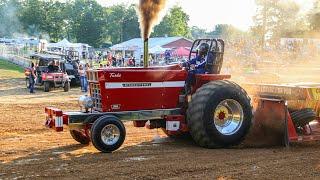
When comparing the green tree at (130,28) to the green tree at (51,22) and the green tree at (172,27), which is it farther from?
the green tree at (51,22)

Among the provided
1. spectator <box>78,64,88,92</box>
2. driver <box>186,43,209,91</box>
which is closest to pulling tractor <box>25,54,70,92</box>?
spectator <box>78,64,88,92</box>

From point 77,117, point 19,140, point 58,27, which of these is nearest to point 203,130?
point 77,117

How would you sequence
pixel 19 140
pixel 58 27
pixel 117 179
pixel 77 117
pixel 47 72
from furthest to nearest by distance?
1. pixel 58 27
2. pixel 47 72
3. pixel 19 140
4. pixel 77 117
5. pixel 117 179

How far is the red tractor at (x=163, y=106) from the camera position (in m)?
8.40

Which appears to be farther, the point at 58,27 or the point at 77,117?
the point at 58,27

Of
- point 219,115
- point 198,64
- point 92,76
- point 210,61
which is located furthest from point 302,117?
point 92,76

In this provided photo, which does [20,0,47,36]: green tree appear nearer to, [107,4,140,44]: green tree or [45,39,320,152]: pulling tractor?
[107,4,140,44]: green tree

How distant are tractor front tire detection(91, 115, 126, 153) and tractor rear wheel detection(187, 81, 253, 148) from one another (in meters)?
1.25

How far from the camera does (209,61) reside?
9172 millimetres

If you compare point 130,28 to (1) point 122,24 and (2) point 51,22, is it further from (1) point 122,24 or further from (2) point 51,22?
(2) point 51,22

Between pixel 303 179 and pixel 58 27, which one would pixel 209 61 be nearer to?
pixel 303 179

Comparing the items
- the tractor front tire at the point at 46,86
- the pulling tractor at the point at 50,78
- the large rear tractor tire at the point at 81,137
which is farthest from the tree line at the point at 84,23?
the large rear tractor tire at the point at 81,137

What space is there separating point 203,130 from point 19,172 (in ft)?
10.4

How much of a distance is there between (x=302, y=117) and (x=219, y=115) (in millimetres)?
1448
